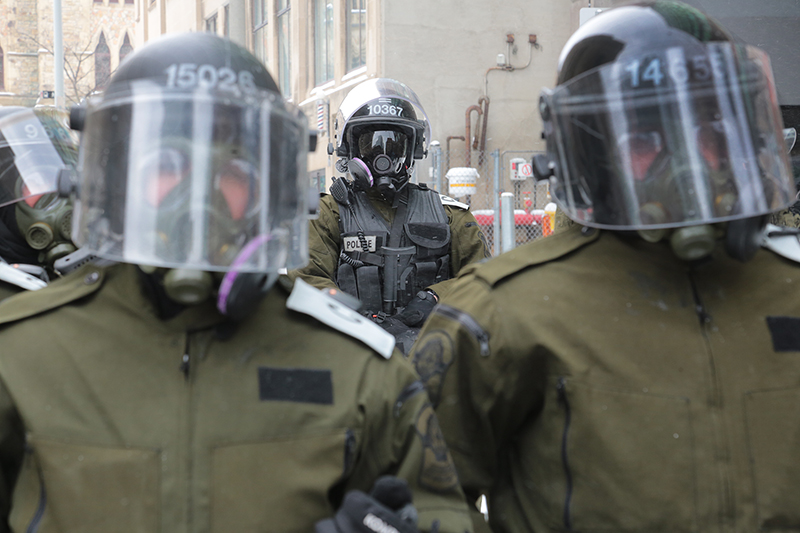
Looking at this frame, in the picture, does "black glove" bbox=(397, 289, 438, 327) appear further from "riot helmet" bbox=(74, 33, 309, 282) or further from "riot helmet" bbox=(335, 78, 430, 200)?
"riot helmet" bbox=(74, 33, 309, 282)

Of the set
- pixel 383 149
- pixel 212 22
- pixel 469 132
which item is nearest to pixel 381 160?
pixel 383 149

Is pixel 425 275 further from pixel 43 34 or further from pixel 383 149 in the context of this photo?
pixel 43 34

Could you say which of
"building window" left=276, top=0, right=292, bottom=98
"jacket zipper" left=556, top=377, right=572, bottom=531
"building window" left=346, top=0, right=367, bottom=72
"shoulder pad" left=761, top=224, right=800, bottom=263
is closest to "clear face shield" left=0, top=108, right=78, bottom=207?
"jacket zipper" left=556, top=377, right=572, bottom=531

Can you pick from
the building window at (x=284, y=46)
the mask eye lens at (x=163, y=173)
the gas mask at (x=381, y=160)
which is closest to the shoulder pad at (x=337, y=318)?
the mask eye lens at (x=163, y=173)

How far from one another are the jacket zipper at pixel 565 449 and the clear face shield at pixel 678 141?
0.39 meters

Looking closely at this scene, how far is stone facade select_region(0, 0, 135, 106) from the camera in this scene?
44281 millimetres

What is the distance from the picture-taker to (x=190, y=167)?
5.20 feet

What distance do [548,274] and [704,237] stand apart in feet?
1.12

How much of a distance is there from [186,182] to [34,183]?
159 centimetres

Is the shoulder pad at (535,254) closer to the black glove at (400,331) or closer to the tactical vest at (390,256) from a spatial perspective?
the black glove at (400,331)

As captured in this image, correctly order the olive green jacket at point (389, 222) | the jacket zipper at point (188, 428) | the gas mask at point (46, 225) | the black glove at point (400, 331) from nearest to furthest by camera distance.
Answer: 1. the jacket zipper at point (188, 428)
2. the gas mask at point (46, 225)
3. the black glove at point (400, 331)
4. the olive green jacket at point (389, 222)

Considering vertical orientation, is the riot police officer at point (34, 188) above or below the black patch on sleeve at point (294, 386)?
above

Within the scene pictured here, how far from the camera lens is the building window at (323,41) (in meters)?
16.0

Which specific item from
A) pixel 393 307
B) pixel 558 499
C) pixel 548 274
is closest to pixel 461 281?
pixel 548 274
